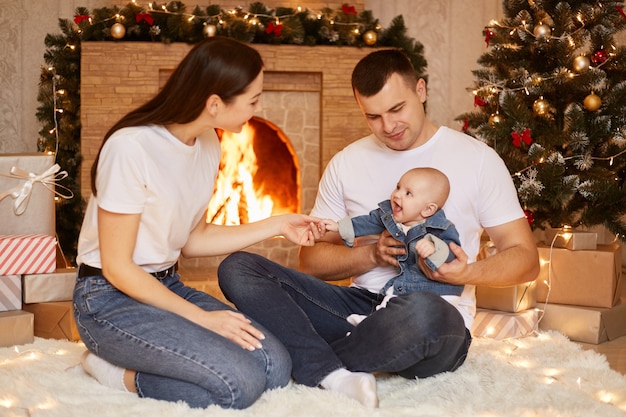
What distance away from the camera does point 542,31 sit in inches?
136

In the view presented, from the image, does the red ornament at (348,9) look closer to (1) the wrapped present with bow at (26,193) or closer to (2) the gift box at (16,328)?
(1) the wrapped present with bow at (26,193)

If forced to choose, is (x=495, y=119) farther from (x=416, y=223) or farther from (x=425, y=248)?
(x=425, y=248)

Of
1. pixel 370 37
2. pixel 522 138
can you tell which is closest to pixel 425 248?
pixel 522 138

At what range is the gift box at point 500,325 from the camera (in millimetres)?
2988

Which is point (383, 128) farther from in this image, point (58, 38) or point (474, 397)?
point (58, 38)

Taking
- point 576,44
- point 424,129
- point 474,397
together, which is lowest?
point 474,397

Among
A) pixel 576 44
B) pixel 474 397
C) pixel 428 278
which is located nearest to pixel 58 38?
pixel 576 44

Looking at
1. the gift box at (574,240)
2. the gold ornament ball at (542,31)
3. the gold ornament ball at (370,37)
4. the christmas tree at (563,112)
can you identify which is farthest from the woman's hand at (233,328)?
the gold ornament ball at (370,37)

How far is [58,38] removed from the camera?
4.59 m

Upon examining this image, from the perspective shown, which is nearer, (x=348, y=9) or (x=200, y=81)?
(x=200, y=81)

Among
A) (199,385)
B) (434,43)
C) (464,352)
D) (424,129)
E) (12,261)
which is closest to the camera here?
(199,385)

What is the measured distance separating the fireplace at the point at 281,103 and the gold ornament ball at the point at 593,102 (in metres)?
1.51

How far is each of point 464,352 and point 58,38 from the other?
10.8 feet

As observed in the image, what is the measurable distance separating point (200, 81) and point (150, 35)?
2.43 metres
